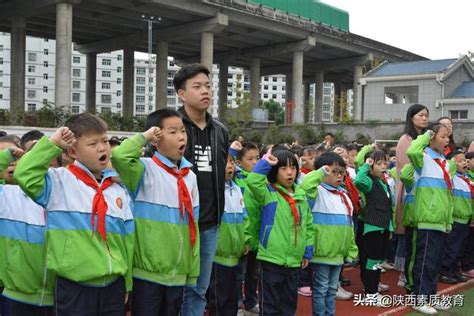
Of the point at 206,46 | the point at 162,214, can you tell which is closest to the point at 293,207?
the point at 162,214

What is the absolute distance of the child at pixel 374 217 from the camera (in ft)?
18.5

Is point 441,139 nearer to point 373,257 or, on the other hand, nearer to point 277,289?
point 373,257

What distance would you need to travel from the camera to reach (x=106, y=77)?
260ft

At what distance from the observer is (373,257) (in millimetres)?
5625

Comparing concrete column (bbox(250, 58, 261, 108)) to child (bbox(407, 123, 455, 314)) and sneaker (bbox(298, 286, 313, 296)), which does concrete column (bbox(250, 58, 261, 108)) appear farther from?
child (bbox(407, 123, 455, 314))

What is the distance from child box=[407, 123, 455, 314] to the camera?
5.20 metres

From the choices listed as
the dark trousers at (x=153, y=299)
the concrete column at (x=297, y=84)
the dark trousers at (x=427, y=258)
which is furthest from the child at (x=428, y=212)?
the concrete column at (x=297, y=84)

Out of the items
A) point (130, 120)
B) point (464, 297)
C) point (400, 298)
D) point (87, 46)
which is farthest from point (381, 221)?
point (87, 46)

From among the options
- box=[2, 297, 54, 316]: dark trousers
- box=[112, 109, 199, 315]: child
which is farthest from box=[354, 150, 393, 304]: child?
box=[2, 297, 54, 316]: dark trousers

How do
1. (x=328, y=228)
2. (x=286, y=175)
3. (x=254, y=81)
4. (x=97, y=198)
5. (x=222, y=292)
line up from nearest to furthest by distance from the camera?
(x=97, y=198)
(x=286, y=175)
(x=222, y=292)
(x=328, y=228)
(x=254, y=81)

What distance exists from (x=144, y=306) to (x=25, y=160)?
1.15m

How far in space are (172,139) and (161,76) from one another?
28068 millimetres

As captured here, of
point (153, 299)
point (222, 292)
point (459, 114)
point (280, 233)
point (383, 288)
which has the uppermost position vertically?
point (459, 114)

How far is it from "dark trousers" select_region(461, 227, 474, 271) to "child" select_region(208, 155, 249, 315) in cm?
406
